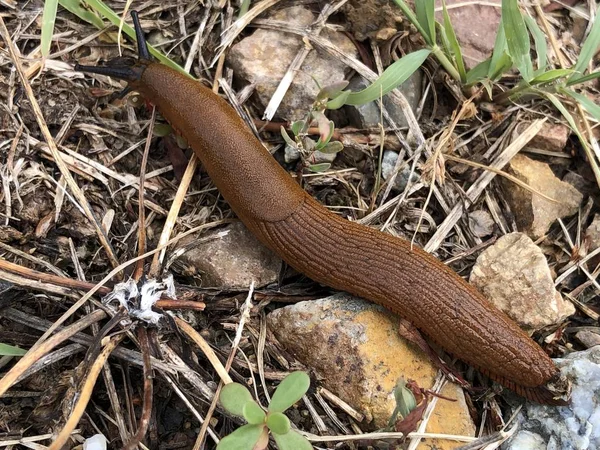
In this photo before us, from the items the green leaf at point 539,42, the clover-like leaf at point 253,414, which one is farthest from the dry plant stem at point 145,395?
the green leaf at point 539,42

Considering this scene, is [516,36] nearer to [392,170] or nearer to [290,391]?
[392,170]

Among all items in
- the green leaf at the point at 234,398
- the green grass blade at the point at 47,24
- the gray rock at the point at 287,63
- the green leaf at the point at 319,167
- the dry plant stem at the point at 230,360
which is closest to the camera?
the green leaf at the point at 234,398

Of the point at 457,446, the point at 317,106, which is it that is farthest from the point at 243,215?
the point at 457,446

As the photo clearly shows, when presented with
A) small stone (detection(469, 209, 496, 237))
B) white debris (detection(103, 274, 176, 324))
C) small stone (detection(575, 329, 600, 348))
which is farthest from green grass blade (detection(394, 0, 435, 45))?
white debris (detection(103, 274, 176, 324))

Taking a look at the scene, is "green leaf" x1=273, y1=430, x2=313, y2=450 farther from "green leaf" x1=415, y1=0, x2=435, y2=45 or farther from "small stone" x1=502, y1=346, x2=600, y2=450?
"green leaf" x1=415, y1=0, x2=435, y2=45

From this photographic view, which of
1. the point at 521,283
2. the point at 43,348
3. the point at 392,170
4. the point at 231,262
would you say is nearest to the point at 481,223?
the point at 521,283

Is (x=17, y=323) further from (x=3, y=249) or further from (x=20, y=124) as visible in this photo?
(x=20, y=124)

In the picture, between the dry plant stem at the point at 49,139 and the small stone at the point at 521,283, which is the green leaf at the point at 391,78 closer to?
the small stone at the point at 521,283
